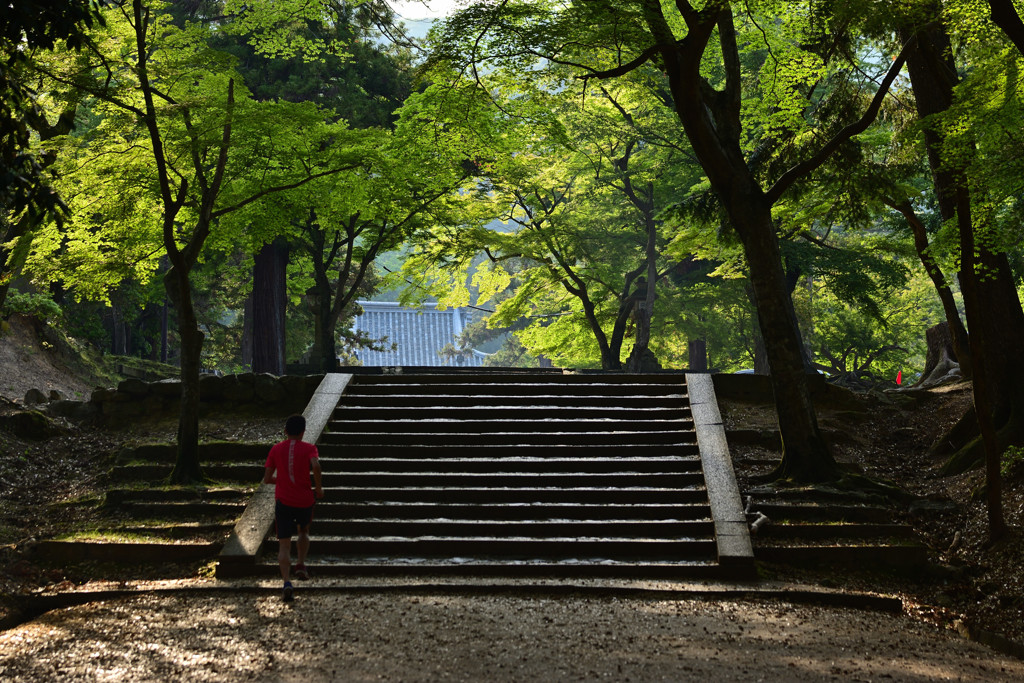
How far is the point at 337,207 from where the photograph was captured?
14.7m

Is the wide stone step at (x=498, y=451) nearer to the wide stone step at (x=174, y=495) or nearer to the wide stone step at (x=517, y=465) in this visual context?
the wide stone step at (x=517, y=465)

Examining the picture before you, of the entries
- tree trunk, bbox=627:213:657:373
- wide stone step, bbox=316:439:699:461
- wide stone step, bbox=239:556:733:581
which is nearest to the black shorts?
wide stone step, bbox=239:556:733:581

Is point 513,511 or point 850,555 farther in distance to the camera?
point 513,511

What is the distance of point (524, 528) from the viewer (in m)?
8.91

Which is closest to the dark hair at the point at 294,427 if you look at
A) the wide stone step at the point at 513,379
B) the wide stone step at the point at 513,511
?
the wide stone step at the point at 513,511

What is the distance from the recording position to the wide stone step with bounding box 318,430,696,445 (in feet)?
35.8

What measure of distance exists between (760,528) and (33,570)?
726 centimetres

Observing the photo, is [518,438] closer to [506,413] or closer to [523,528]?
[506,413]

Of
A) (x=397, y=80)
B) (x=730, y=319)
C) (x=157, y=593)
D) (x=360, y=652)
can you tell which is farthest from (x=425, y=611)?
(x=730, y=319)

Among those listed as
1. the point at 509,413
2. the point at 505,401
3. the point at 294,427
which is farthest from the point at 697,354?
the point at 294,427

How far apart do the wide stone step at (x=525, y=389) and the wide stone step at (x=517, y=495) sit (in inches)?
121

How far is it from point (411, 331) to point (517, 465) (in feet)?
115

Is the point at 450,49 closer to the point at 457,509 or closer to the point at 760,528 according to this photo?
the point at 457,509

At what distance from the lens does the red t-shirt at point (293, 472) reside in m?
7.22
